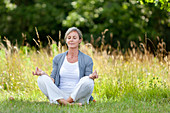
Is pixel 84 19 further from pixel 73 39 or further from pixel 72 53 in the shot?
pixel 73 39

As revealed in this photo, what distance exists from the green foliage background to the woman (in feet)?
26.5

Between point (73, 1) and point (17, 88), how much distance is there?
10416mm

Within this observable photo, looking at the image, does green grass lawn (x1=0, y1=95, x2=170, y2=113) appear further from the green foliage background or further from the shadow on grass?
the green foliage background

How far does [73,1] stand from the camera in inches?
605

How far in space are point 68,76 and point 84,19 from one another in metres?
10.4

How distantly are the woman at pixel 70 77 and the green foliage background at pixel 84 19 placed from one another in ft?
26.5

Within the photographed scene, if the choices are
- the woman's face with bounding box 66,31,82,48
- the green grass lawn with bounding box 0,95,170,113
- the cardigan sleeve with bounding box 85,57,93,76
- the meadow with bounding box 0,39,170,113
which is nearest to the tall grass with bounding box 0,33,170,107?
the meadow with bounding box 0,39,170,113

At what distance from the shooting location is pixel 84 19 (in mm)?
14531

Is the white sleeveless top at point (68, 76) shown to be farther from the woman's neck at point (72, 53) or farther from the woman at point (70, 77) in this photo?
the woman's neck at point (72, 53)

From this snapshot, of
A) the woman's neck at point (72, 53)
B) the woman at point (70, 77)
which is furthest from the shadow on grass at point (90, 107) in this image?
the woman's neck at point (72, 53)

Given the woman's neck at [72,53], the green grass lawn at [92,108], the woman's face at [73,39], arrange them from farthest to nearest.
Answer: the woman's neck at [72,53], the woman's face at [73,39], the green grass lawn at [92,108]

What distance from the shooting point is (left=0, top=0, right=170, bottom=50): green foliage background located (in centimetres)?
1305

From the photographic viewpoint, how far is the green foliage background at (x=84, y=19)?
42.8ft

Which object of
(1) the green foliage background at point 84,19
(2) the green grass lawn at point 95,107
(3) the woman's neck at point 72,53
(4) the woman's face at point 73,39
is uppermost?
(1) the green foliage background at point 84,19
